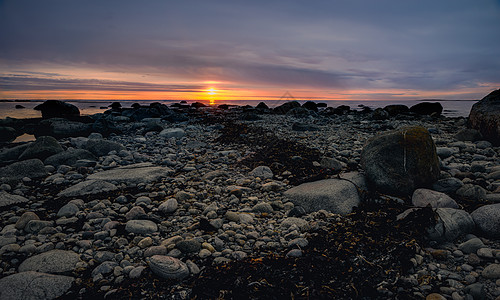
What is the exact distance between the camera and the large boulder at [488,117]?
8.61m

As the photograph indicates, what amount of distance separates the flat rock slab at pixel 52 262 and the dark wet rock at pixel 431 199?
16.0ft

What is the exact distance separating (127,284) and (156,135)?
33.6ft

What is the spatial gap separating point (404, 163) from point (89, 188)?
6.05 m

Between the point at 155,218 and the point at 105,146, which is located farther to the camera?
the point at 105,146

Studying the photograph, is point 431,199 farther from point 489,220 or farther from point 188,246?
point 188,246

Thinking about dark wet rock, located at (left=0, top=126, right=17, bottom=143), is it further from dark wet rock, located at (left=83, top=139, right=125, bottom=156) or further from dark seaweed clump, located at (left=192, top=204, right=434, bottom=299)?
dark seaweed clump, located at (left=192, top=204, right=434, bottom=299)

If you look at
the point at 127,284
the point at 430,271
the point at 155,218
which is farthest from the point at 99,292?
the point at 430,271

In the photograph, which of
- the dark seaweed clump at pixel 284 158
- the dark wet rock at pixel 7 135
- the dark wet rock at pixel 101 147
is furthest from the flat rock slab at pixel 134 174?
the dark wet rock at pixel 7 135

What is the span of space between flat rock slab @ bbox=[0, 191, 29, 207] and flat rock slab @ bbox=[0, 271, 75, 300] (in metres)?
2.74

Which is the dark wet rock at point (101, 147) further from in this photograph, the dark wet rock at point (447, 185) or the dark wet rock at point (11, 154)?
the dark wet rock at point (447, 185)

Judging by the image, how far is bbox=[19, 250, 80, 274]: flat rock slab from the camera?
9.00ft

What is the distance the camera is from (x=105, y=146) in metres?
8.24

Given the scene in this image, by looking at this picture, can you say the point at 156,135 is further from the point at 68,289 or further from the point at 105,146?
the point at 68,289

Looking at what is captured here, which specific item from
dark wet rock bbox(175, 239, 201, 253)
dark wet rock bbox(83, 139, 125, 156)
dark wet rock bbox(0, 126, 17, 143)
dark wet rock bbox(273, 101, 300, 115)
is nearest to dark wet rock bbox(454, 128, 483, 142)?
dark wet rock bbox(175, 239, 201, 253)
